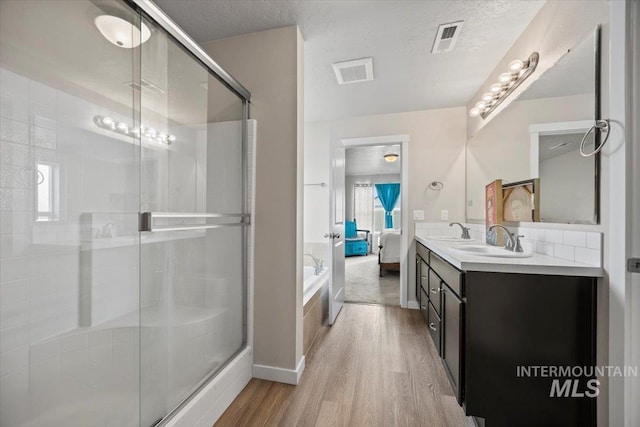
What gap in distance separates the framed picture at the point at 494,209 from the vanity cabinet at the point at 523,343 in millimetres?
1038

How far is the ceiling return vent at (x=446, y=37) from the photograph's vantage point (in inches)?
69.1

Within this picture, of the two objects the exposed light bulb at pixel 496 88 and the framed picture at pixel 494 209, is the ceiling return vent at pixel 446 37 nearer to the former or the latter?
the exposed light bulb at pixel 496 88

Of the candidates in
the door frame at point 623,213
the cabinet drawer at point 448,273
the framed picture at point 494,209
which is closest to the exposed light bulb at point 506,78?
the framed picture at point 494,209

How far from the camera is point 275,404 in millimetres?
1537

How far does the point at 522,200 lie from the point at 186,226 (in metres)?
2.18

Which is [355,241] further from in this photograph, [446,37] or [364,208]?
[446,37]

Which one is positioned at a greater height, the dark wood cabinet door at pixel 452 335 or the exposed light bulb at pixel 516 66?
the exposed light bulb at pixel 516 66

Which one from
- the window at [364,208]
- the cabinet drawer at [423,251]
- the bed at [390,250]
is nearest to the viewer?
the cabinet drawer at [423,251]

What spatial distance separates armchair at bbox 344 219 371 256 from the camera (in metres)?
7.04

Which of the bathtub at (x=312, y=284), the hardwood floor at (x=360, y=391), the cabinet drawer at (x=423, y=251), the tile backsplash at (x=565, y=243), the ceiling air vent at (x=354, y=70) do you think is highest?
the ceiling air vent at (x=354, y=70)

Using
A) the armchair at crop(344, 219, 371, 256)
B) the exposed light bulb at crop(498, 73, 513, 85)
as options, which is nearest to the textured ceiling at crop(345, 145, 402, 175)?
the armchair at crop(344, 219, 371, 256)

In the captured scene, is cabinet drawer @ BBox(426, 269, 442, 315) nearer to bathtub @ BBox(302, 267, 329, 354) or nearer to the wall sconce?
bathtub @ BBox(302, 267, 329, 354)

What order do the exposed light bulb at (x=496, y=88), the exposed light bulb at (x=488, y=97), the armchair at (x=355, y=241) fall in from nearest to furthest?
1. the exposed light bulb at (x=496, y=88)
2. the exposed light bulb at (x=488, y=97)
3. the armchair at (x=355, y=241)

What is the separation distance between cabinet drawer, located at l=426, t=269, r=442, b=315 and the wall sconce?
1537 millimetres
